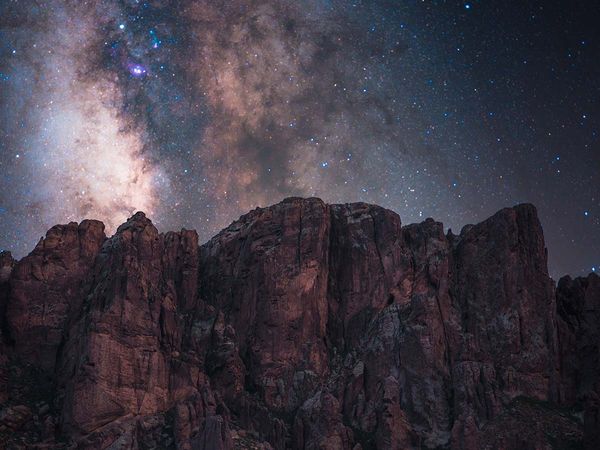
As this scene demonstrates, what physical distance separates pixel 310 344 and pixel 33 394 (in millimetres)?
43999

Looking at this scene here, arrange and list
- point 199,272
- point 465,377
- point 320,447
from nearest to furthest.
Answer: point 320,447
point 465,377
point 199,272

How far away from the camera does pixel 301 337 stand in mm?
127312

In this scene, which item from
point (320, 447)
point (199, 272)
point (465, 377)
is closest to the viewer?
point (320, 447)

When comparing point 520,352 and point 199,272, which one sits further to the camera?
point 199,272

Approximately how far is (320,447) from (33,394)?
4212cm

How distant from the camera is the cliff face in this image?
10619cm

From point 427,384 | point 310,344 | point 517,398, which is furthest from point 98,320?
point 517,398

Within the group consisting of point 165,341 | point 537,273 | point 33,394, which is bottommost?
point 33,394

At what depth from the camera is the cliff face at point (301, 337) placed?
106188mm

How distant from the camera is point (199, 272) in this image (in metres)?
138

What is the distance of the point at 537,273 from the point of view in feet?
409

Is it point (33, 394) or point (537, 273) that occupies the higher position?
point (537, 273)

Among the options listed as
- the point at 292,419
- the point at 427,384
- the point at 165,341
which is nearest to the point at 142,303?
the point at 165,341

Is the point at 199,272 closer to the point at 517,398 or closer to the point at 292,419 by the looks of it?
the point at 292,419
